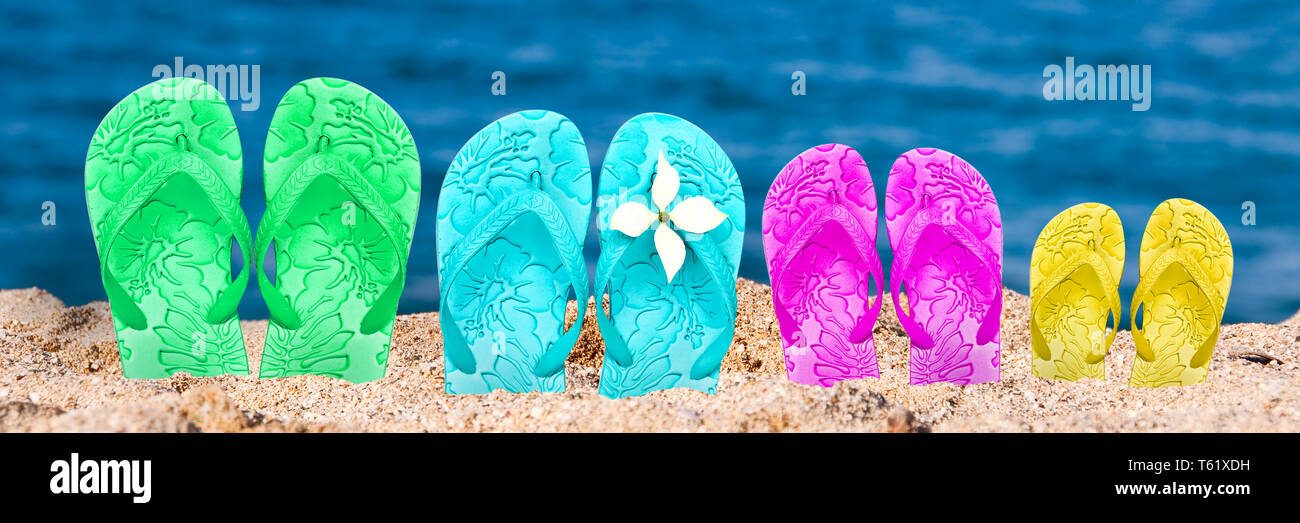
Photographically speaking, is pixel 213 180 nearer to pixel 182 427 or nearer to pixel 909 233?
pixel 182 427

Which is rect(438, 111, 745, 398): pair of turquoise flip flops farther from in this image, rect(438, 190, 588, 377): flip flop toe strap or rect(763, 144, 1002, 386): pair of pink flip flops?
rect(763, 144, 1002, 386): pair of pink flip flops

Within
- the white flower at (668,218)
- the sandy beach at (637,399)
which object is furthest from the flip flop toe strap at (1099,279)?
the white flower at (668,218)

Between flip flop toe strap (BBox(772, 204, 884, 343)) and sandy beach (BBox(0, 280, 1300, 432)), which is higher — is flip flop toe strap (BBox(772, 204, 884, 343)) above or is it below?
above

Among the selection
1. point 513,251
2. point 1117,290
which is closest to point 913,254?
point 1117,290

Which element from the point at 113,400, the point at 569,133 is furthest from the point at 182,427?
the point at 569,133

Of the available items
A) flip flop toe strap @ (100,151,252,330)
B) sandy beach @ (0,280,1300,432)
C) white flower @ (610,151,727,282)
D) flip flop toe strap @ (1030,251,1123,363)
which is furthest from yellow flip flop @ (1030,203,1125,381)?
flip flop toe strap @ (100,151,252,330)
